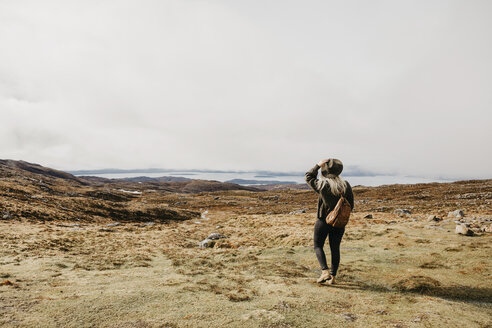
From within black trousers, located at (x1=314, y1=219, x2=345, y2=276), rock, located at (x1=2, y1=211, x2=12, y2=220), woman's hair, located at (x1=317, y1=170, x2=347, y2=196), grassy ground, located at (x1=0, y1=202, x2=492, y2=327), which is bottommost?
rock, located at (x1=2, y1=211, x2=12, y2=220)

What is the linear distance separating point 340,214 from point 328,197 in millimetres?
631

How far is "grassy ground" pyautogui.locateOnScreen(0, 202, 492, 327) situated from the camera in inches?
215

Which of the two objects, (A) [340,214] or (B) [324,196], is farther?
(B) [324,196]

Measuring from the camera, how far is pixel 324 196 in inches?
306

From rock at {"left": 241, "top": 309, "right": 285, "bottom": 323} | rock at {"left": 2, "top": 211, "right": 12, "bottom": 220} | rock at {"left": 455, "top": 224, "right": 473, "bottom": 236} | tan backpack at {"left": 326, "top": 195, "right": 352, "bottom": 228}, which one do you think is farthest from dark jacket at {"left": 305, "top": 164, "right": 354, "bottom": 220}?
rock at {"left": 2, "top": 211, "right": 12, "bottom": 220}

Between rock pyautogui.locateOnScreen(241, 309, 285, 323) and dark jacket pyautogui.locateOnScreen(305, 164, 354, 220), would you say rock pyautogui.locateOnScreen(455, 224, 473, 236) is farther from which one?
rock pyautogui.locateOnScreen(241, 309, 285, 323)

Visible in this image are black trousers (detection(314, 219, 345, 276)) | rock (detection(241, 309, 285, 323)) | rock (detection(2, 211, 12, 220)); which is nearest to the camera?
rock (detection(241, 309, 285, 323))

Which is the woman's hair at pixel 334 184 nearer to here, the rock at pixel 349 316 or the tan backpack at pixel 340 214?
the tan backpack at pixel 340 214

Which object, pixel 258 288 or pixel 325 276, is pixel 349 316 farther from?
pixel 258 288

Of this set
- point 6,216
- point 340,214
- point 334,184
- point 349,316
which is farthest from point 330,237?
point 6,216

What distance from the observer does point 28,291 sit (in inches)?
278

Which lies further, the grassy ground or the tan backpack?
the tan backpack

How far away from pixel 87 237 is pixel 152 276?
607 inches

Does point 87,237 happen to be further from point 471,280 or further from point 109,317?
point 471,280
